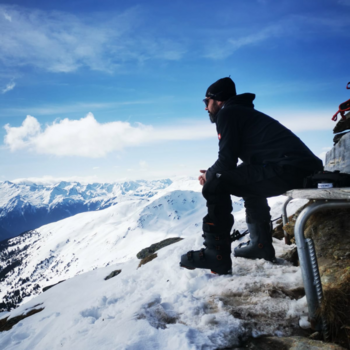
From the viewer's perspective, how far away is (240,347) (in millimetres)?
2463

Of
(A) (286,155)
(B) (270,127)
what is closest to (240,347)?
(A) (286,155)

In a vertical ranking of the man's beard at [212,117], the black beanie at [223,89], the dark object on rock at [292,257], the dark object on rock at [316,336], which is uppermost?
the black beanie at [223,89]

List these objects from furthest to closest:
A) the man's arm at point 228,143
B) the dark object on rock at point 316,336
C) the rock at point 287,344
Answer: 1. the man's arm at point 228,143
2. the dark object on rock at point 316,336
3. the rock at point 287,344

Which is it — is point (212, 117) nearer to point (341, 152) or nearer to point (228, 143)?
point (228, 143)

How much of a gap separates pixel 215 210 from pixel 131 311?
2.14m

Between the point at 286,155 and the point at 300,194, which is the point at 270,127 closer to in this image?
the point at 286,155

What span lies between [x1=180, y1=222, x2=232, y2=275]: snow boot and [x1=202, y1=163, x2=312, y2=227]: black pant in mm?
198

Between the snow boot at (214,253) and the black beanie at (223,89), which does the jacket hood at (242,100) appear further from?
→ the snow boot at (214,253)

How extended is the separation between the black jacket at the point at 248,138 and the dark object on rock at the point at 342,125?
20.0 feet

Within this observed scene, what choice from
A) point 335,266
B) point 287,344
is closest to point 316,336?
point 287,344

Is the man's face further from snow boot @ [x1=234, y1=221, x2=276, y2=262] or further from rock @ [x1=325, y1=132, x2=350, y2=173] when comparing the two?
rock @ [x1=325, y1=132, x2=350, y2=173]

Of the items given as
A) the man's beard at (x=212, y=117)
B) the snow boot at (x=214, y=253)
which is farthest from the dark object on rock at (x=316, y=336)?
the man's beard at (x=212, y=117)

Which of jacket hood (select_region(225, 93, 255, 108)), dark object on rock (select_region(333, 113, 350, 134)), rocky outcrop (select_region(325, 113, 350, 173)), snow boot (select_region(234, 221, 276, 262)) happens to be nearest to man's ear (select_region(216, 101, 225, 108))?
jacket hood (select_region(225, 93, 255, 108))

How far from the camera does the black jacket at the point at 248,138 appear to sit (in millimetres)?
3982
